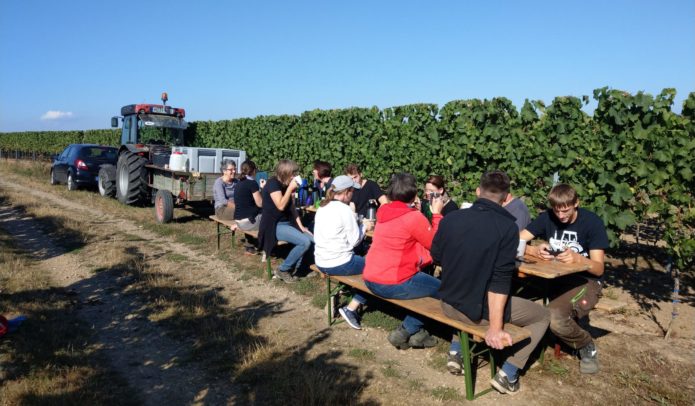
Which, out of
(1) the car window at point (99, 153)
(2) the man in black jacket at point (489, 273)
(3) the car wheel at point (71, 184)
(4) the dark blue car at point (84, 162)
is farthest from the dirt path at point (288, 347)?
(3) the car wheel at point (71, 184)

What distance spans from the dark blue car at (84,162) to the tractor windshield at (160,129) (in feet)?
13.1

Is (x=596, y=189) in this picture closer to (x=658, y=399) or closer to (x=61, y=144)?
(x=658, y=399)

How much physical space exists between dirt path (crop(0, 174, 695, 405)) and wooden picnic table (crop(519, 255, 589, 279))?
85 centimetres

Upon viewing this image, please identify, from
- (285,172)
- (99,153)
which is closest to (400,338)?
(285,172)

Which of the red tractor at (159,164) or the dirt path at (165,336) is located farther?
the red tractor at (159,164)

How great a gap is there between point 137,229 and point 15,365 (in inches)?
246

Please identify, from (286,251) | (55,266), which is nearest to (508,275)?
(286,251)

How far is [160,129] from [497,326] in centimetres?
1131

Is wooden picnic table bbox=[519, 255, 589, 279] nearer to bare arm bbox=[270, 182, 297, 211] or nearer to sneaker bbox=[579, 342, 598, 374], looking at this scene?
sneaker bbox=[579, 342, 598, 374]

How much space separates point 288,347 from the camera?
13.8ft

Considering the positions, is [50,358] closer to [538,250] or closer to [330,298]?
[330,298]

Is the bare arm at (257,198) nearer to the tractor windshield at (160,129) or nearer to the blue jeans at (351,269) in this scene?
the blue jeans at (351,269)

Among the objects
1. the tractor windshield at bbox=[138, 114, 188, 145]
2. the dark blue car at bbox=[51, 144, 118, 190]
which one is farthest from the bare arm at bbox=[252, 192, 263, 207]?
the dark blue car at bbox=[51, 144, 118, 190]

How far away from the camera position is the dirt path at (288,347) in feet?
11.3
